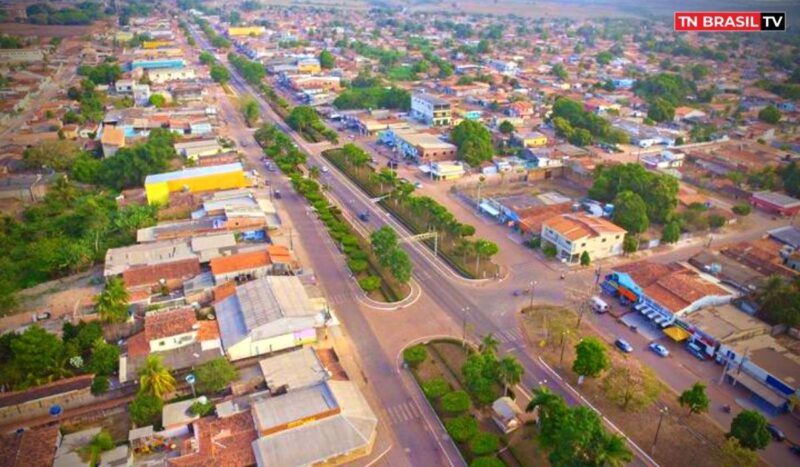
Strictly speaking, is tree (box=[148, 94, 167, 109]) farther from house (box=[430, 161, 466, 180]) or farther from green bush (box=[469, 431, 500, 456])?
green bush (box=[469, 431, 500, 456])

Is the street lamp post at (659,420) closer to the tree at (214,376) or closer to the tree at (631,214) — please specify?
the tree at (631,214)

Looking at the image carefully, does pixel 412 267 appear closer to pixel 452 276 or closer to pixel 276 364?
pixel 452 276

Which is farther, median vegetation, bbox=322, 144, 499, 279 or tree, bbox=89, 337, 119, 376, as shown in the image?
median vegetation, bbox=322, 144, 499, 279

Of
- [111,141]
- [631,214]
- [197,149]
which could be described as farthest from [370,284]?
[111,141]

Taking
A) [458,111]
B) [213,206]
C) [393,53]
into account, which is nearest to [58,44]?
[393,53]

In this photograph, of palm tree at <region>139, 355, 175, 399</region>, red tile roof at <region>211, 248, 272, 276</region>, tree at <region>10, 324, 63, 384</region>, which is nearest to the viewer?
palm tree at <region>139, 355, 175, 399</region>

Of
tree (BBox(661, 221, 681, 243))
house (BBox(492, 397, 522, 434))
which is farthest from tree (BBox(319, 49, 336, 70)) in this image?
house (BBox(492, 397, 522, 434))
